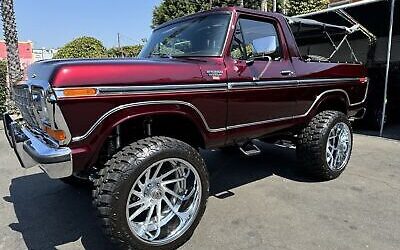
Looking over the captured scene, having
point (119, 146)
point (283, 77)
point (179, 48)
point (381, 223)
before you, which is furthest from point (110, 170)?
point (381, 223)

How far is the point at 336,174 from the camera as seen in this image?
16.0 feet

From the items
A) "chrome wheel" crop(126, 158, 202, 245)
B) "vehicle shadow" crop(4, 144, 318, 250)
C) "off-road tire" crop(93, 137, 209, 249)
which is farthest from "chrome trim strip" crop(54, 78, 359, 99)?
"vehicle shadow" crop(4, 144, 318, 250)

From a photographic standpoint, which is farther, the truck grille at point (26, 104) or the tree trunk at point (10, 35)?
the tree trunk at point (10, 35)

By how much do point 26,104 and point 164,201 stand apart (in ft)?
4.99

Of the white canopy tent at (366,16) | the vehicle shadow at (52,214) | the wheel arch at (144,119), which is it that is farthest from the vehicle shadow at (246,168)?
the white canopy tent at (366,16)

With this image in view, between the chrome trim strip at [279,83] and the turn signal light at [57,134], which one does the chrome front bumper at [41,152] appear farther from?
the chrome trim strip at [279,83]

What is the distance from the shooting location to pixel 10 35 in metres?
11.2

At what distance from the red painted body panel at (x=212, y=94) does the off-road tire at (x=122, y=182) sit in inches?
7.8

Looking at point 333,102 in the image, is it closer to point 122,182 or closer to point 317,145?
point 317,145

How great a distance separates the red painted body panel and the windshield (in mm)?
101

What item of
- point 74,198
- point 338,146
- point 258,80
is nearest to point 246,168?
point 338,146

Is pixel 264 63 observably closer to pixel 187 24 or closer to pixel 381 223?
pixel 187 24

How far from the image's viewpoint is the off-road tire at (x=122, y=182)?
2793mm

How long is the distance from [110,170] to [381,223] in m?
2.63
